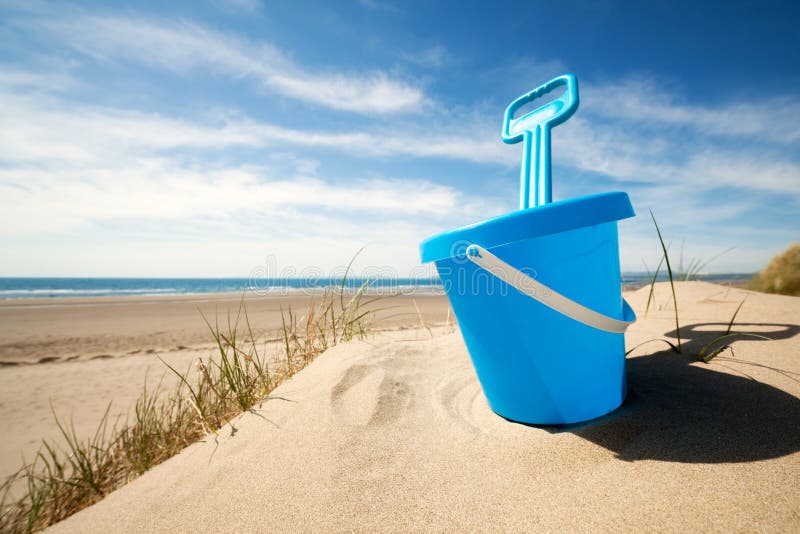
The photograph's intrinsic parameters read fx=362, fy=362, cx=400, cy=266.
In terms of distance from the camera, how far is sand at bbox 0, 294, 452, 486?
3.29 metres

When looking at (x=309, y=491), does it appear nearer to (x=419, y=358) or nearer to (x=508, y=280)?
(x=508, y=280)

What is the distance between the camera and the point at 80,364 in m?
5.32

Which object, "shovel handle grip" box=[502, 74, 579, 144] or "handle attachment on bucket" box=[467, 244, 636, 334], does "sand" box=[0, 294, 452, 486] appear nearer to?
"shovel handle grip" box=[502, 74, 579, 144]

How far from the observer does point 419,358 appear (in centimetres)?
224

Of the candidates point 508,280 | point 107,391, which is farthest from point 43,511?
point 107,391

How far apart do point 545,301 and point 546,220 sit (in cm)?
24

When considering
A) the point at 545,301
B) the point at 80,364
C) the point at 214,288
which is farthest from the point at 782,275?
the point at 214,288

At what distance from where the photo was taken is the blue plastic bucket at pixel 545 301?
3.36 ft

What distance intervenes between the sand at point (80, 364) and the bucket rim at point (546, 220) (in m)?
1.84

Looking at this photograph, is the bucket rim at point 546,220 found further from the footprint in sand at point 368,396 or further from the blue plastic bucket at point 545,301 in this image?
the footprint in sand at point 368,396

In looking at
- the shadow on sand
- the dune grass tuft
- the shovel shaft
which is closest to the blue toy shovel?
the shovel shaft

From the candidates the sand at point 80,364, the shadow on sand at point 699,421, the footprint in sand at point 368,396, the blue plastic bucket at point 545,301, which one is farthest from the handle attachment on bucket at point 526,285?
the sand at point 80,364

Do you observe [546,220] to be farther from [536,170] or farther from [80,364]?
[80,364]

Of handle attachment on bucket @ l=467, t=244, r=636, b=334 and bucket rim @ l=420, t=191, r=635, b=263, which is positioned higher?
bucket rim @ l=420, t=191, r=635, b=263
